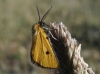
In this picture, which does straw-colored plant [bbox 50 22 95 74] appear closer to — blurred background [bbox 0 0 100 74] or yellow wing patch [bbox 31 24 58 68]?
yellow wing patch [bbox 31 24 58 68]

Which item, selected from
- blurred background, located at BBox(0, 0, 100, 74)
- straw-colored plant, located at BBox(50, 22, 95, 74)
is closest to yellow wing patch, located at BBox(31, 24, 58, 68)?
straw-colored plant, located at BBox(50, 22, 95, 74)

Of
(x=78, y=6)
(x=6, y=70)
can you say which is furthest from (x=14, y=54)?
(x=78, y=6)

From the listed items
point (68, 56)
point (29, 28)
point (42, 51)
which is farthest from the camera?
point (29, 28)

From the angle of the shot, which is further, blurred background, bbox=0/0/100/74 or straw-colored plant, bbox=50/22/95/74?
blurred background, bbox=0/0/100/74

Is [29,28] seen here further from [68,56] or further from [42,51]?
[68,56]

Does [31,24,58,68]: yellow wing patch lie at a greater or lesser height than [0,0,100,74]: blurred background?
lesser

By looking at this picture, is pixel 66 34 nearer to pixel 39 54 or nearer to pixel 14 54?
pixel 39 54

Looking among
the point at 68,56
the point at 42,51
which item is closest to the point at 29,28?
the point at 42,51
